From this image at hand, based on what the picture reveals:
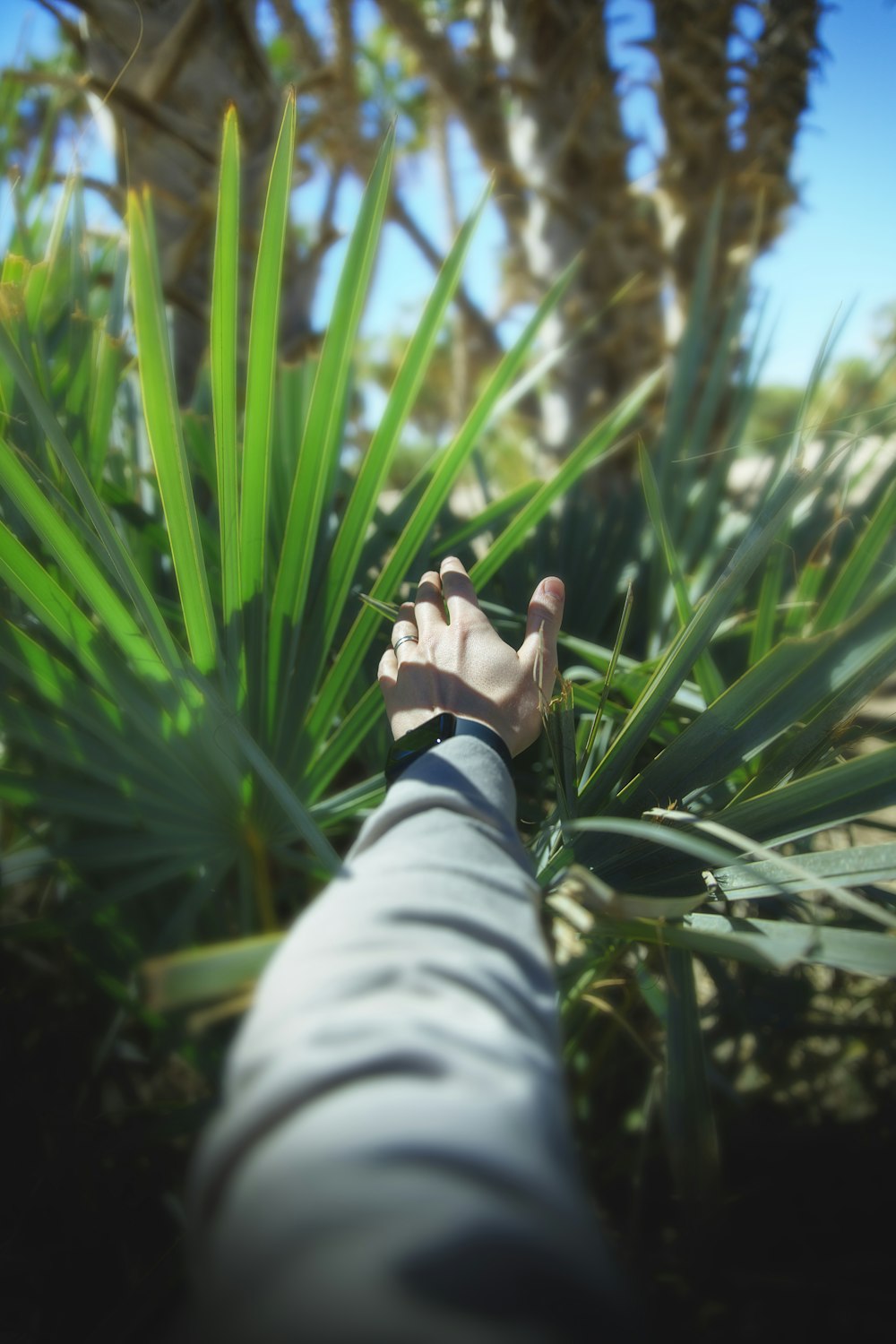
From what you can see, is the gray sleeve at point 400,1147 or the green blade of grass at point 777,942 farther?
the green blade of grass at point 777,942

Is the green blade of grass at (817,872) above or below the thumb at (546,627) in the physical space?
below

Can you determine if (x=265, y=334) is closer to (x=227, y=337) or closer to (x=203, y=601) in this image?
(x=227, y=337)

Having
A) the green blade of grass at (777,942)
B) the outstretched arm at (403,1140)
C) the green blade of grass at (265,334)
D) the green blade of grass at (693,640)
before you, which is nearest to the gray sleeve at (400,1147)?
the outstretched arm at (403,1140)

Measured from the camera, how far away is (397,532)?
2.96 feet

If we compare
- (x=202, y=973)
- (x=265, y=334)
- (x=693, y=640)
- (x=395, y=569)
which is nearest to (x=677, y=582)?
(x=693, y=640)

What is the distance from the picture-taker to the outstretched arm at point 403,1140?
0.24 metres

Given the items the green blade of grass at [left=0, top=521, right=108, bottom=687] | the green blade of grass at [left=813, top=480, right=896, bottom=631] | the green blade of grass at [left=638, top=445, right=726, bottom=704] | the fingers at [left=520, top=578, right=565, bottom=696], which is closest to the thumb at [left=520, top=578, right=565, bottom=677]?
the fingers at [left=520, top=578, right=565, bottom=696]

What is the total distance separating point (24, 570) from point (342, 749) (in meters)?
0.30

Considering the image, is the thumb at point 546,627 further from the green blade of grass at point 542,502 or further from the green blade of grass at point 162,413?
the green blade of grass at point 162,413

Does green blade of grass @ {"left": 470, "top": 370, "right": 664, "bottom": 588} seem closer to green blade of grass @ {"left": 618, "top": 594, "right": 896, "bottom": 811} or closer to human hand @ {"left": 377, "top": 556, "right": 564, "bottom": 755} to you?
human hand @ {"left": 377, "top": 556, "right": 564, "bottom": 755}

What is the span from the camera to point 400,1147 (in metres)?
0.27

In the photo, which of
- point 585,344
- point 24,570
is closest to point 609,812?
point 24,570

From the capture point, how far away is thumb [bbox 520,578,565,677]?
632 millimetres

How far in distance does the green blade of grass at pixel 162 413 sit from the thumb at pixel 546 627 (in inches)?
10.1
